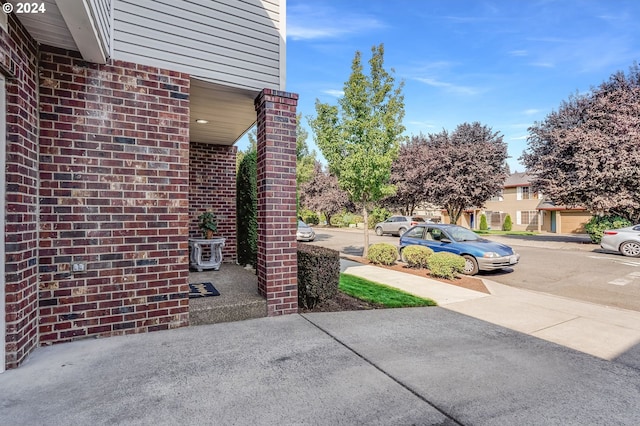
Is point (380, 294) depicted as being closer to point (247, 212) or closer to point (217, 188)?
point (247, 212)

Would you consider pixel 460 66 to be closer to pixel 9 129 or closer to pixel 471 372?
pixel 471 372

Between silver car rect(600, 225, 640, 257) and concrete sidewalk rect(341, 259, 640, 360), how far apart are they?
364 inches

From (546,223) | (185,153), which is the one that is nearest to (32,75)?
(185,153)

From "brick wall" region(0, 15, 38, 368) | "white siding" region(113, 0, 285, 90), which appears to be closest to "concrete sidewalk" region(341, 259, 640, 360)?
"white siding" region(113, 0, 285, 90)

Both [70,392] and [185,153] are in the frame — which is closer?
[70,392]

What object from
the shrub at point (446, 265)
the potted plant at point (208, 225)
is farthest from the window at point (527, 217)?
the potted plant at point (208, 225)

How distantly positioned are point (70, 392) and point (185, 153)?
2.57 meters

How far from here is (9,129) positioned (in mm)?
2775

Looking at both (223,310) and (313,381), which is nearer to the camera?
(313,381)

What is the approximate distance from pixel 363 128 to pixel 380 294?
6174 mm

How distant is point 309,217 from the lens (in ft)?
130

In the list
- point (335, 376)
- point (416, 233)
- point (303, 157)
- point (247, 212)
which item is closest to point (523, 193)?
point (303, 157)

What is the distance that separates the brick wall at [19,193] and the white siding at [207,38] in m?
0.93

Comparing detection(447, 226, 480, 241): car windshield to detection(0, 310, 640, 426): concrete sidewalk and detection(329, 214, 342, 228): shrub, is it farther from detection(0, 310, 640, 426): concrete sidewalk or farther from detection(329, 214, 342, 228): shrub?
detection(329, 214, 342, 228): shrub
